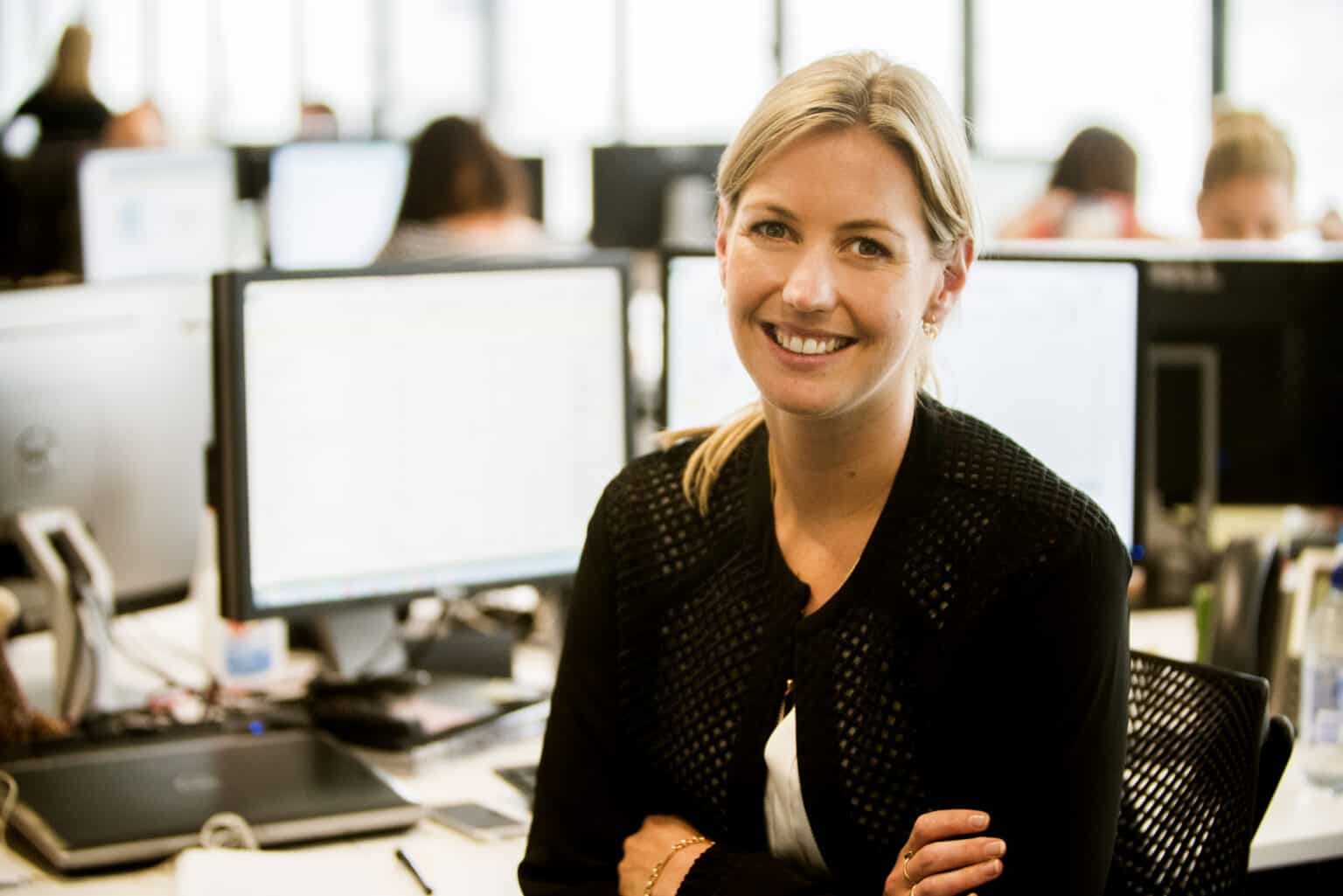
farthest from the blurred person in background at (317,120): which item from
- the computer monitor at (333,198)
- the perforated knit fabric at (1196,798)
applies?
the perforated knit fabric at (1196,798)

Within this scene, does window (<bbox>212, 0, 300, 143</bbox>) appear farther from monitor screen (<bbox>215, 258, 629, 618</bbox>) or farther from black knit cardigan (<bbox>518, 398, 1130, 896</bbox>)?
black knit cardigan (<bbox>518, 398, 1130, 896</bbox>)

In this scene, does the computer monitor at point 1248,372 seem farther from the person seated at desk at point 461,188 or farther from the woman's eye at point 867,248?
the person seated at desk at point 461,188

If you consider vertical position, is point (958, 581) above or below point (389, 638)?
above

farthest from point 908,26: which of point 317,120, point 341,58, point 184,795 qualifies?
point 184,795

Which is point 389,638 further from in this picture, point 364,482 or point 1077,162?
point 1077,162

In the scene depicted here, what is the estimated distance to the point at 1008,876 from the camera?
1294 millimetres

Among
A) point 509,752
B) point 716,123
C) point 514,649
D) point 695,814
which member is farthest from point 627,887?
point 716,123

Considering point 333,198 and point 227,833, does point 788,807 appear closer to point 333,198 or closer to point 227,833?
point 227,833

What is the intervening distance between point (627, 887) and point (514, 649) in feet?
2.53

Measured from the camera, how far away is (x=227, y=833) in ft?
5.11

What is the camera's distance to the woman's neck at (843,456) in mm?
1407

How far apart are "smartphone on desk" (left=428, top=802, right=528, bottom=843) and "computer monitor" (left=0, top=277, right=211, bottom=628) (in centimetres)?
58

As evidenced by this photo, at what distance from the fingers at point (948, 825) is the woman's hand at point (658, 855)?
0.19 meters

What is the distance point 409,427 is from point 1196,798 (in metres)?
0.91
